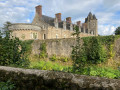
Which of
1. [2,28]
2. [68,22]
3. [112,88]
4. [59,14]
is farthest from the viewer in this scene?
[68,22]

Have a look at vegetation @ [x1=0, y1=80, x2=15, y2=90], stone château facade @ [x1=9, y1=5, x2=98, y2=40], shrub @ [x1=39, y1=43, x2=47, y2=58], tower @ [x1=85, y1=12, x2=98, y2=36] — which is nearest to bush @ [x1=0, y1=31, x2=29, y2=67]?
vegetation @ [x1=0, y1=80, x2=15, y2=90]

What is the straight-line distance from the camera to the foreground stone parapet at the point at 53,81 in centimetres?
199

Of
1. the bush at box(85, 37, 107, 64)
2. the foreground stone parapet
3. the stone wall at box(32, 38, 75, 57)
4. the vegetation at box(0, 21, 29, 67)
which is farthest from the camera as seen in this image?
the stone wall at box(32, 38, 75, 57)

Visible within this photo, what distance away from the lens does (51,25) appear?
3197 cm

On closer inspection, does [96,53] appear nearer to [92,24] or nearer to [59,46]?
[59,46]

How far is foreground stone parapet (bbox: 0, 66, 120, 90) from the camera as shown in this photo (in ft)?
6.54

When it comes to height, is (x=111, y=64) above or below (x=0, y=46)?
below

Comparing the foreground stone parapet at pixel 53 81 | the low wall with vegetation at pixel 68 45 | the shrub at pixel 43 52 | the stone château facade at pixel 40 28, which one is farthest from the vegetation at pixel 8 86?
the stone château facade at pixel 40 28

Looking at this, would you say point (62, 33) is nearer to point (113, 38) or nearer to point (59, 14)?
point (59, 14)

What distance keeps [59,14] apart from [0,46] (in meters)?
32.4

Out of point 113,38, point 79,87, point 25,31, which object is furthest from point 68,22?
point 79,87

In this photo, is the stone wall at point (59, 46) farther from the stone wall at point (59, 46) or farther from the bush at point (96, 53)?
the bush at point (96, 53)

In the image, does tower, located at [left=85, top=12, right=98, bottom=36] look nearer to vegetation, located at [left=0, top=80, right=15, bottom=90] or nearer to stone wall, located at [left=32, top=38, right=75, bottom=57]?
stone wall, located at [left=32, top=38, right=75, bottom=57]

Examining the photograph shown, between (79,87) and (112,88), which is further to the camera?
(79,87)
